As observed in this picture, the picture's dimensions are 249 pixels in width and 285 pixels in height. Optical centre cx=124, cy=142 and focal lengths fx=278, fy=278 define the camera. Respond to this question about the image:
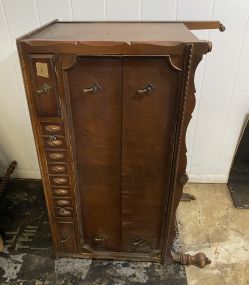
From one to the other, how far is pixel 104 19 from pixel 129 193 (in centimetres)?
86

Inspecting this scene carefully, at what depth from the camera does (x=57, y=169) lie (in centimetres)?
111

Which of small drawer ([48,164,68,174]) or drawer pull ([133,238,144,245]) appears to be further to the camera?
drawer pull ([133,238,144,245])

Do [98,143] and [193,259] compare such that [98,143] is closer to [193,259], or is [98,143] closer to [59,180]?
[59,180]

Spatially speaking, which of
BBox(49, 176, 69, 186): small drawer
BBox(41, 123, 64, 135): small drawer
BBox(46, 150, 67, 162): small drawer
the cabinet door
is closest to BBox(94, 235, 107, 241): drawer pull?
the cabinet door

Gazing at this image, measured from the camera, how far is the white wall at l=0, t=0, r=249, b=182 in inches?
53.1

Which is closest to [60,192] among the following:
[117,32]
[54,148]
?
[54,148]

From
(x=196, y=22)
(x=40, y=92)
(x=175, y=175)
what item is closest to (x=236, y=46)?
(x=196, y=22)

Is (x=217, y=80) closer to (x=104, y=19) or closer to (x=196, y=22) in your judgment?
(x=196, y=22)

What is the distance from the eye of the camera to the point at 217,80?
5.05 ft

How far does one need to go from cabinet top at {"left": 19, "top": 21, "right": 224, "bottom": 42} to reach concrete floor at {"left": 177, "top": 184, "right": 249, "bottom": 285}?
1.05 metres

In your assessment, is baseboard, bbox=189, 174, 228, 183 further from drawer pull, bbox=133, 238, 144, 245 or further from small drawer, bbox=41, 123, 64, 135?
small drawer, bbox=41, 123, 64, 135

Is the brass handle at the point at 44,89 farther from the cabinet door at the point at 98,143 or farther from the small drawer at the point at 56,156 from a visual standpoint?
the small drawer at the point at 56,156

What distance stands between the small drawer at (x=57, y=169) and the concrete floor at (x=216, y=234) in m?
0.80

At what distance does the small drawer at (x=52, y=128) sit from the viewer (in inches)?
39.8
